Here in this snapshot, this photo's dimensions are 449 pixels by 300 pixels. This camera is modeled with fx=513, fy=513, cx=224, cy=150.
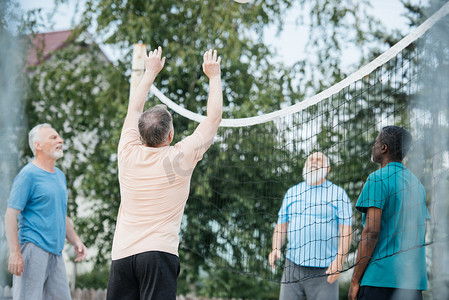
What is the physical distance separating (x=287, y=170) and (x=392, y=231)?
2.52 metres

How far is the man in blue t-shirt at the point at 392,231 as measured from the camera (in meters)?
2.64

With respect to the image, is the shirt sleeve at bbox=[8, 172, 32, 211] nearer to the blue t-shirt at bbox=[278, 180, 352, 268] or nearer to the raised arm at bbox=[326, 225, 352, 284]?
the blue t-shirt at bbox=[278, 180, 352, 268]

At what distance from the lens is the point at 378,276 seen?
8.78 feet

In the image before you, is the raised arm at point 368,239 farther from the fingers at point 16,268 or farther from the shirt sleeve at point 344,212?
the fingers at point 16,268

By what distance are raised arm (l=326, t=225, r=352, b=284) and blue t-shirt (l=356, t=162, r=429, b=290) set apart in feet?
2.48

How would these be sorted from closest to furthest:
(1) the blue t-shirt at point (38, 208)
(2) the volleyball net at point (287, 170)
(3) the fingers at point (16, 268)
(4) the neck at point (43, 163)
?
(2) the volleyball net at point (287, 170), (3) the fingers at point (16, 268), (1) the blue t-shirt at point (38, 208), (4) the neck at point (43, 163)

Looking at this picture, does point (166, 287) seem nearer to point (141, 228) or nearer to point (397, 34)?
point (141, 228)

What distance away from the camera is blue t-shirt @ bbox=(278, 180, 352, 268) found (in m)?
3.71

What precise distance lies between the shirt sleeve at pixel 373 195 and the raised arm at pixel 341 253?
0.77m

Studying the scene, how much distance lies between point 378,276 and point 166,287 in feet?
3.63

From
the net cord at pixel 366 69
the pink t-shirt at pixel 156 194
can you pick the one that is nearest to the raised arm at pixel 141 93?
the pink t-shirt at pixel 156 194

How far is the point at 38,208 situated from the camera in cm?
362

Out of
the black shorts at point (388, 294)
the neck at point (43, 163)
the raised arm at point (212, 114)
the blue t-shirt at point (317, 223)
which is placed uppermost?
the raised arm at point (212, 114)

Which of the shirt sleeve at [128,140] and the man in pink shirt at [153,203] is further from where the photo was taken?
the shirt sleeve at [128,140]
